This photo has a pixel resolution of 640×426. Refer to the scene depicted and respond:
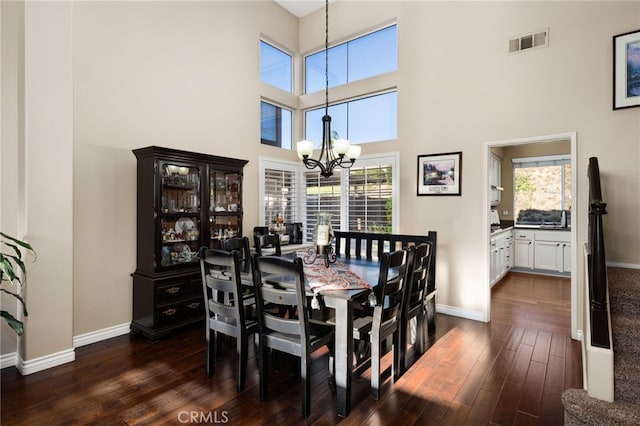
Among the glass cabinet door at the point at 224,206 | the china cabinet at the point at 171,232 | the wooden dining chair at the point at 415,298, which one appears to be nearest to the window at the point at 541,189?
the wooden dining chair at the point at 415,298

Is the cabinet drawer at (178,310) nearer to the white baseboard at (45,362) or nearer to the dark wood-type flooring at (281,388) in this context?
the dark wood-type flooring at (281,388)

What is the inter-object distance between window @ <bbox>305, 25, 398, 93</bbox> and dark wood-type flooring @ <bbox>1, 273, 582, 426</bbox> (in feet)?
13.4

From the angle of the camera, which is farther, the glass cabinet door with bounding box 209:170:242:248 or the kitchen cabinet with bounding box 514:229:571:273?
the kitchen cabinet with bounding box 514:229:571:273

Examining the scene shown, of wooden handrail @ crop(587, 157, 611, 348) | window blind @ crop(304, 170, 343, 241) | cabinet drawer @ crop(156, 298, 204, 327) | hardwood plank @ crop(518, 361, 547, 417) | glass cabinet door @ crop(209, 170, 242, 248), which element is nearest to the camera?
wooden handrail @ crop(587, 157, 611, 348)

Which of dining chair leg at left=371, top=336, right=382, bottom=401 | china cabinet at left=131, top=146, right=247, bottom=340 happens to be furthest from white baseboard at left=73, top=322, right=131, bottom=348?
dining chair leg at left=371, top=336, right=382, bottom=401

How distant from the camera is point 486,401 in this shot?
2.40 meters

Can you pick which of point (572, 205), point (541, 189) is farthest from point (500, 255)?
point (572, 205)

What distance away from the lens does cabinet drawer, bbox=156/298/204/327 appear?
3468 millimetres

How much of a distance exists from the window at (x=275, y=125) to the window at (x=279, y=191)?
0.40m

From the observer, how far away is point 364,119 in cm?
531

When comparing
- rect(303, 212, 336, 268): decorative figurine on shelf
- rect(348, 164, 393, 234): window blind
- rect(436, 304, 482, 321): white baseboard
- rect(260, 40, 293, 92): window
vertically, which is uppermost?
rect(260, 40, 293, 92): window

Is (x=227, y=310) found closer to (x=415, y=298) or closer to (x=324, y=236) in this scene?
(x=324, y=236)

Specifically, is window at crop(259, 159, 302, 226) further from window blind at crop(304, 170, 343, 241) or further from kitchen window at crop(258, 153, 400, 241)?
window blind at crop(304, 170, 343, 241)

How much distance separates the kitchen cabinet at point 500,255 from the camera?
5586mm
